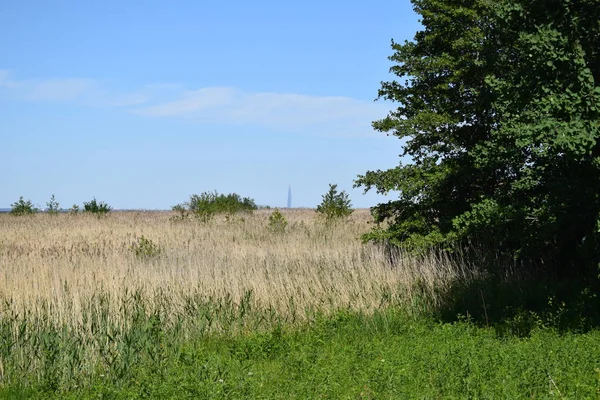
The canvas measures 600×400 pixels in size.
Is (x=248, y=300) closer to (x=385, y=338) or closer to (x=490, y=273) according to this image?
(x=385, y=338)

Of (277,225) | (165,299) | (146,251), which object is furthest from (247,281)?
(277,225)

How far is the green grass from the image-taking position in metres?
7.26

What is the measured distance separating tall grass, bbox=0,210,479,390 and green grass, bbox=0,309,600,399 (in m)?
0.17

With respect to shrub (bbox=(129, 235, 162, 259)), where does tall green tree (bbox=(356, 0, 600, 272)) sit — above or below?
above

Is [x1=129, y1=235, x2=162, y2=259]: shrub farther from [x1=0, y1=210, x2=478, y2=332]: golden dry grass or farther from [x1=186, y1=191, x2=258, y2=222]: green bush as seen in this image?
[x1=186, y1=191, x2=258, y2=222]: green bush

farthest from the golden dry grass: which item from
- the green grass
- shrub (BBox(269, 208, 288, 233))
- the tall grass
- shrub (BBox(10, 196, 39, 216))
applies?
shrub (BBox(10, 196, 39, 216))

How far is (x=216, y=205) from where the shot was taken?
3872 cm

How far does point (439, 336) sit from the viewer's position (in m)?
10.3

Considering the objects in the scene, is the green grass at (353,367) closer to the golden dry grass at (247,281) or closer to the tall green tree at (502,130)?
the golden dry grass at (247,281)

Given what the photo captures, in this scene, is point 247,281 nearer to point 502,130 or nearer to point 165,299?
point 165,299

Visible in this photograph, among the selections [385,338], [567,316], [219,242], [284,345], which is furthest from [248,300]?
[219,242]

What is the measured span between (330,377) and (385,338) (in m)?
3.13

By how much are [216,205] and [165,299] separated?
26.9 metres

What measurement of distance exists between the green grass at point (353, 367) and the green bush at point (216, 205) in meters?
23.5
